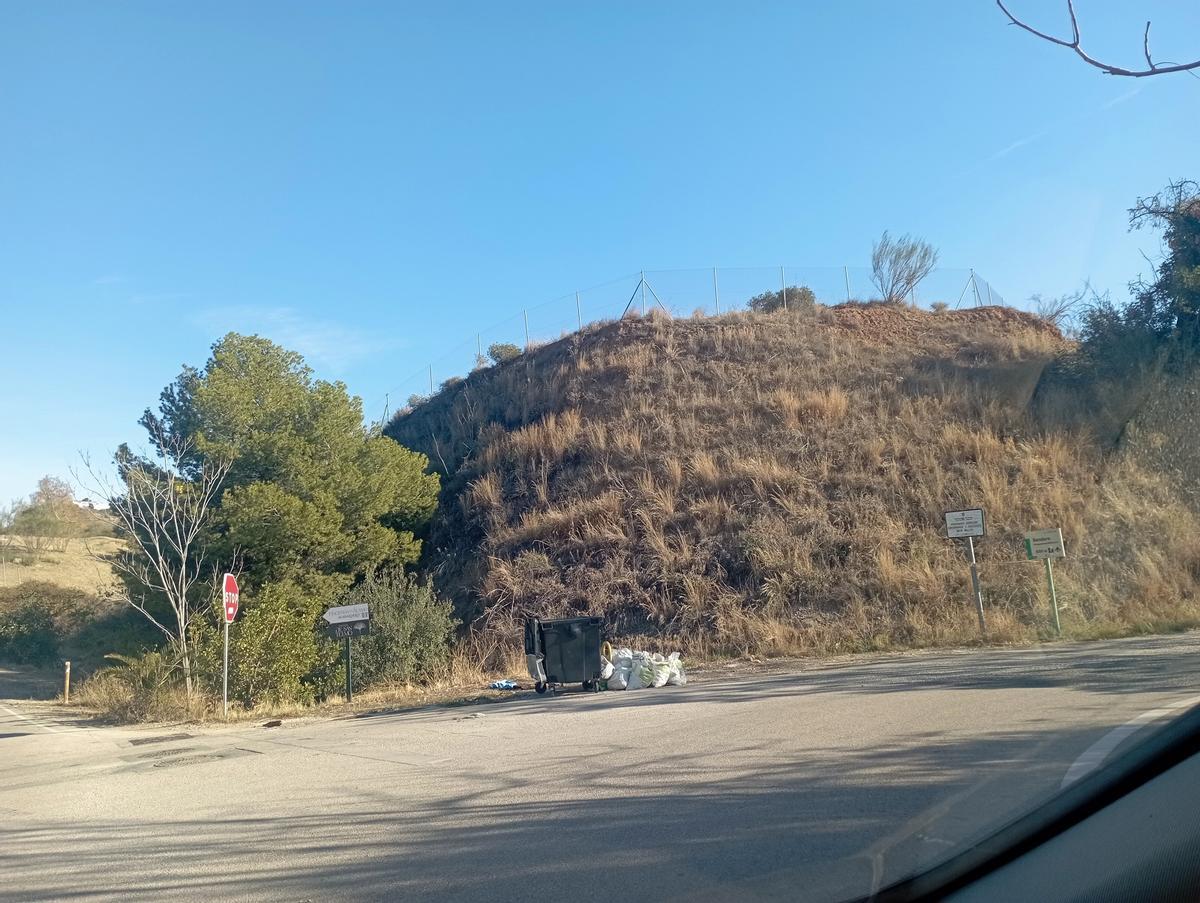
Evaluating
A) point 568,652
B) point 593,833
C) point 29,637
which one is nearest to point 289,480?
point 568,652

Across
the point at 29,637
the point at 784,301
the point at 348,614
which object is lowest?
the point at 348,614

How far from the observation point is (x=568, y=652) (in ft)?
58.1

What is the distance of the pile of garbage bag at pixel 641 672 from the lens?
55.8ft

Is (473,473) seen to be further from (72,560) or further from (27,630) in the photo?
(72,560)

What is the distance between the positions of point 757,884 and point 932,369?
30.9 metres

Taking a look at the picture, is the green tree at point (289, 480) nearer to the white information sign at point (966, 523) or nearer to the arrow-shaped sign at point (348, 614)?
the arrow-shaped sign at point (348, 614)

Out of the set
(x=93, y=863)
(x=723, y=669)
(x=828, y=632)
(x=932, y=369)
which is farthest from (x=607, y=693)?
(x=932, y=369)

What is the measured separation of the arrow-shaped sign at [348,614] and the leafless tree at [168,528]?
135 inches

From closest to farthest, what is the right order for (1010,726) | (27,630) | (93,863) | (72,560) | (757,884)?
(757,884) → (93,863) → (1010,726) → (27,630) → (72,560)

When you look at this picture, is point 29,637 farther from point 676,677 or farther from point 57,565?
point 676,677

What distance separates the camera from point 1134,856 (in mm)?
3424

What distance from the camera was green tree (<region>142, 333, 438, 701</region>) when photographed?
24.5 meters

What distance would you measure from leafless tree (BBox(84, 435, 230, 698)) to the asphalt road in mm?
7565

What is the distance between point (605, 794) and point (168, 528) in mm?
20252
